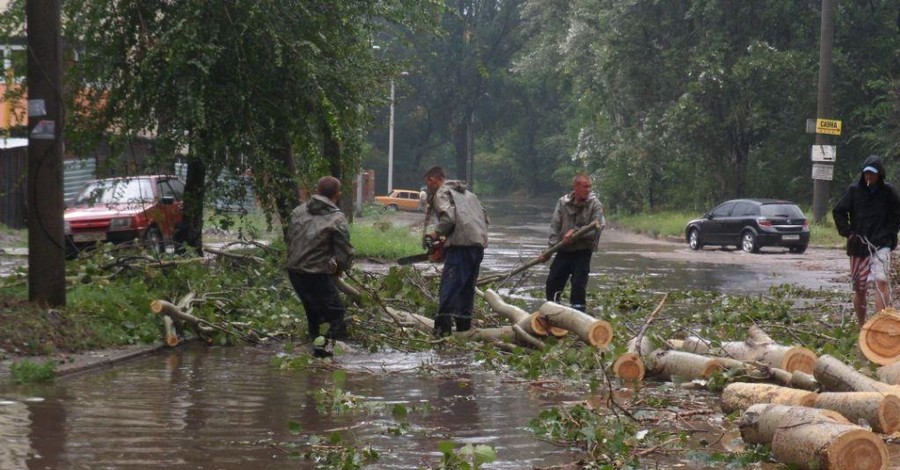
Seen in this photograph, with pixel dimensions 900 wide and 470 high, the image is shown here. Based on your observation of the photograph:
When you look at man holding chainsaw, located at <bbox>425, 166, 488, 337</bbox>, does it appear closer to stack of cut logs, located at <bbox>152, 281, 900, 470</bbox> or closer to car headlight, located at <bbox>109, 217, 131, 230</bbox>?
stack of cut logs, located at <bbox>152, 281, 900, 470</bbox>

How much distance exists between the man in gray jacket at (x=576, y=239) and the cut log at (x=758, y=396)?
5621 mm

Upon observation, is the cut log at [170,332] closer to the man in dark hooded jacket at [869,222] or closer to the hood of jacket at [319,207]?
the hood of jacket at [319,207]

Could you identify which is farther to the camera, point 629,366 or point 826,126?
point 826,126

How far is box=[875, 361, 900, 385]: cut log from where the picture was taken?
8.74 m

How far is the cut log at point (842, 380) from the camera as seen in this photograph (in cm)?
813

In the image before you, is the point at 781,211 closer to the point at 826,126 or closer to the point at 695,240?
the point at 826,126

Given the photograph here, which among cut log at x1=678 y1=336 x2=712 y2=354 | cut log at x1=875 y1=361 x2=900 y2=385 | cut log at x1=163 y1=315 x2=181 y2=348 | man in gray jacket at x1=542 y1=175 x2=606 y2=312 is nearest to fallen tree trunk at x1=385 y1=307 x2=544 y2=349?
cut log at x1=678 y1=336 x2=712 y2=354

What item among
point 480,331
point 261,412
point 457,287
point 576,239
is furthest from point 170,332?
point 576,239

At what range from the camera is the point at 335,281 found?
13.0m

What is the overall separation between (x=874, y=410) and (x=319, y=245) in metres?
5.55

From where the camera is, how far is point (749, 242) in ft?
112

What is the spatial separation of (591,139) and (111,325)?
4506 cm

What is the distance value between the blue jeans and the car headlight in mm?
10646

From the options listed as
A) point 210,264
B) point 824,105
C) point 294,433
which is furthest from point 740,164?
point 294,433
